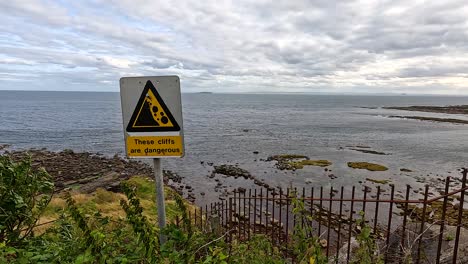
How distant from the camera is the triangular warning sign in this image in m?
2.66

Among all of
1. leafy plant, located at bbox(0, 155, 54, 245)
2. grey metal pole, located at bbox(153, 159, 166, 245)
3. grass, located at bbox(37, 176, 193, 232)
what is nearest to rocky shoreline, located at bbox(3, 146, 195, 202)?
grass, located at bbox(37, 176, 193, 232)

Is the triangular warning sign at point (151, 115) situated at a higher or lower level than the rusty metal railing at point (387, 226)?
higher

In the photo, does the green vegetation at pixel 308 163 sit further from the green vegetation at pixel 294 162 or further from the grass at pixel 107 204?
the grass at pixel 107 204

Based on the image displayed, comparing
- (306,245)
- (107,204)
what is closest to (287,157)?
(107,204)

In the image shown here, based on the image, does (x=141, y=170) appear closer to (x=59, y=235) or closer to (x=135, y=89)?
(x=59, y=235)

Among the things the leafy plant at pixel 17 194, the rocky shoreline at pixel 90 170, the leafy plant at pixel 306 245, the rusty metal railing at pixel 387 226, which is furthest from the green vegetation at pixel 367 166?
the leafy plant at pixel 17 194

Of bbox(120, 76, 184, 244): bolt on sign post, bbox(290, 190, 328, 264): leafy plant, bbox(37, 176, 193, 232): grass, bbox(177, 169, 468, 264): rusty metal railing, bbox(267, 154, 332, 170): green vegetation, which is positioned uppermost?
bbox(120, 76, 184, 244): bolt on sign post

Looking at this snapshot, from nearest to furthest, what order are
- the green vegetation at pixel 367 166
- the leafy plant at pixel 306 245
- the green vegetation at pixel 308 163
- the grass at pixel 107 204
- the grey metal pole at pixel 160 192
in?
the leafy plant at pixel 306 245
the grey metal pole at pixel 160 192
the grass at pixel 107 204
the green vegetation at pixel 367 166
the green vegetation at pixel 308 163

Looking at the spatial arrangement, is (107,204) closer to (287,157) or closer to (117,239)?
(117,239)

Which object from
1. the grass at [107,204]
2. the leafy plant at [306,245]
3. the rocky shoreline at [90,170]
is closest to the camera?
the leafy plant at [306,245]

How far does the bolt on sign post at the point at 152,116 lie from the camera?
2.65 meters

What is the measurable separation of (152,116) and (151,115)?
0.04 ft

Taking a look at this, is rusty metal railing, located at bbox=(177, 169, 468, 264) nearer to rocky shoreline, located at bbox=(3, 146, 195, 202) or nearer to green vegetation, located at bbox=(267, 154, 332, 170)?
green vegetation, located at bbox=(267, 154, 332, 170)

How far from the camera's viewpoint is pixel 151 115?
8.86 ft
